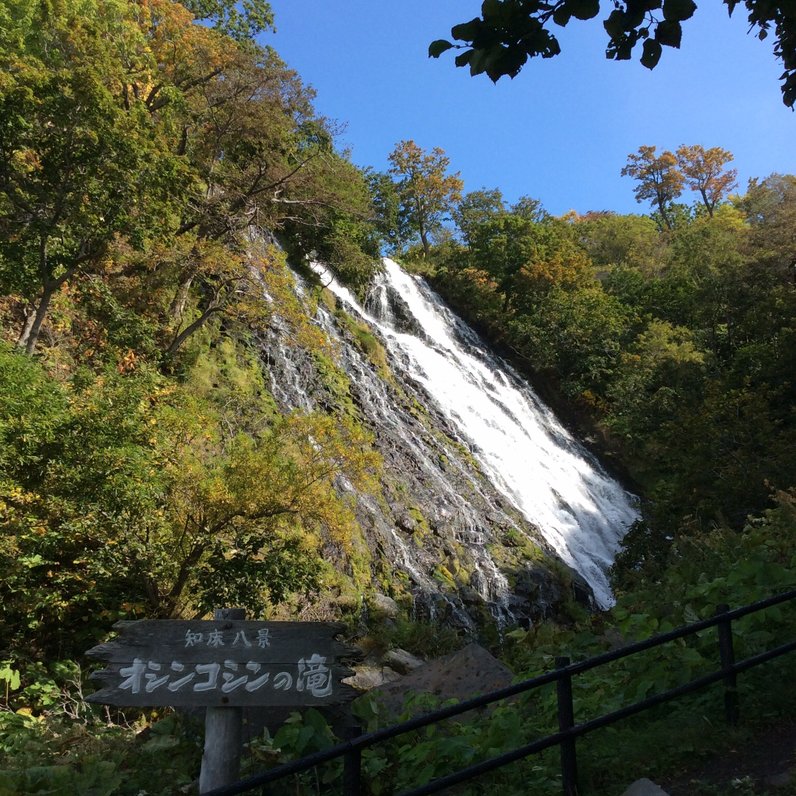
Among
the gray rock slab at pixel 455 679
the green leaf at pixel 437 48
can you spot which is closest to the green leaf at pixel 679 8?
the green leaf at pixel 437 48

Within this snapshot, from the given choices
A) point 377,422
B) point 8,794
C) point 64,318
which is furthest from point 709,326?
point 8,794

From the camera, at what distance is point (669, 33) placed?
3.09m

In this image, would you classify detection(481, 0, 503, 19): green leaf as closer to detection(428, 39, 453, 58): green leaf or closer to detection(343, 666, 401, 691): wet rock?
detection(428, 39, 453, 58): green leaf

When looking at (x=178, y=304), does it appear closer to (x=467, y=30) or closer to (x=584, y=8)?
(x=467, y=30)

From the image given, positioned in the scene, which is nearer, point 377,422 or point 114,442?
point 114,442

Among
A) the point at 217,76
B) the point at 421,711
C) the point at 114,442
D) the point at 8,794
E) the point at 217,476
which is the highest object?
the point at 217,76

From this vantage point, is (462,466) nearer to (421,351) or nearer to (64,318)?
(421,351)

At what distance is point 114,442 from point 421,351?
15.5 metres

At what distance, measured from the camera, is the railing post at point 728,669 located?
12.0 feet

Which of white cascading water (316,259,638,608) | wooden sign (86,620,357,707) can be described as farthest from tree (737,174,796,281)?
wooden sign (86,620,357,707)

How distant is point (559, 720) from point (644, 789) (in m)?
0.45

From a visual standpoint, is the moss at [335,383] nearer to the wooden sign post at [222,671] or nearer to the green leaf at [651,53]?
the wooden sign post at [222,671]

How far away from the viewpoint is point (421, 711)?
4.36m

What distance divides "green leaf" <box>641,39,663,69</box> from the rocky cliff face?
8667mm
